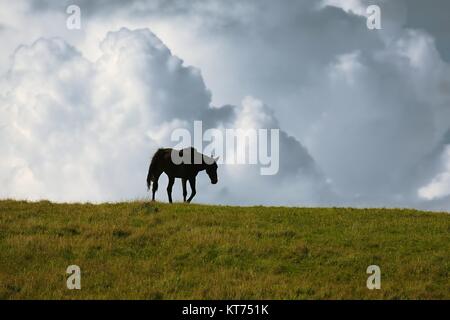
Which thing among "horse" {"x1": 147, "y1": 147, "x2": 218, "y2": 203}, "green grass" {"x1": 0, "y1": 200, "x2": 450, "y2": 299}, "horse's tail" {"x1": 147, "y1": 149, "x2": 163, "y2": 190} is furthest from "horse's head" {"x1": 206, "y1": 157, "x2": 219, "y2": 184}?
"green grass" {"x1": 0, "y1": 200, "x2": 450, "y2": 299}

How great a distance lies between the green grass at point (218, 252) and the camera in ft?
56.8

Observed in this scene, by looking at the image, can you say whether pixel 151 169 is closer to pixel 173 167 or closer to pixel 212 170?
pixel 173 167

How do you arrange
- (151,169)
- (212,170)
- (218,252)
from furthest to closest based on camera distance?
(212,170), (151,169), (218,252)

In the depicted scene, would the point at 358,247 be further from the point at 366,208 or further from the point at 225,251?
the point at 366,208

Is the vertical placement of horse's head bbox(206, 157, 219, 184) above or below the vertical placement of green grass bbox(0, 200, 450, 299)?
above

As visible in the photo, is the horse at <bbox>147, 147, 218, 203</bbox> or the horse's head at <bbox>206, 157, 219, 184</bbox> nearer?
the horse at <bbox>147, 147, 218, 203</bbox>

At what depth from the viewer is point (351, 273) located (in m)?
19.0

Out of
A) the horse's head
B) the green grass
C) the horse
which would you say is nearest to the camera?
the green grass

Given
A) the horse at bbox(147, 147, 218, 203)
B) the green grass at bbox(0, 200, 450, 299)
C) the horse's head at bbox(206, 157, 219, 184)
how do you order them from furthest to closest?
the horse's head at bbox(206, 157, 219, 184), the horse at bbox(147, 147, 218, 203), the green grass at bbox(0, 200, 450, 299)

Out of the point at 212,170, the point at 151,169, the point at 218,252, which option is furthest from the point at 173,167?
the point at 218,252

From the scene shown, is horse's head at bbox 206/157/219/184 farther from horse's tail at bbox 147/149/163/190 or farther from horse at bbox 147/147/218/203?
horse's tail at bbox 147/149/163/190

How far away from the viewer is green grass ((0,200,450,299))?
17312mm

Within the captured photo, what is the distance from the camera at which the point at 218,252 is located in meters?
20.6
